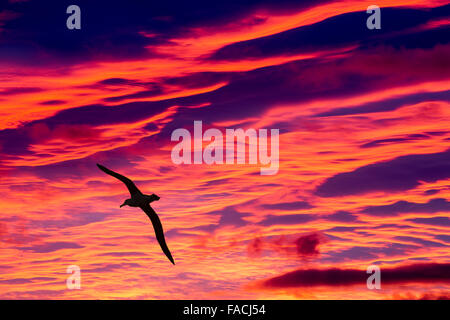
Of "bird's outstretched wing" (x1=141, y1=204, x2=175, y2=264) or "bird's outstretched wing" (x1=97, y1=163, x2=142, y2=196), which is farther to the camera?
"bird's outstretched wing" (x1=141, y1=204, x2=175, y2=264)

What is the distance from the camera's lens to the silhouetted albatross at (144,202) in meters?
29.0

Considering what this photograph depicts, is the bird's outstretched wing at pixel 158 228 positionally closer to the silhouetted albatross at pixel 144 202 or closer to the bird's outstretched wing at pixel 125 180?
the silhouetted albatross at pixel 144 202

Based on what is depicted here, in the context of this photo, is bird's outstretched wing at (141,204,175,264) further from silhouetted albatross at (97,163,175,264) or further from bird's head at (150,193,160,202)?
bird's head at (150,193,160,202)

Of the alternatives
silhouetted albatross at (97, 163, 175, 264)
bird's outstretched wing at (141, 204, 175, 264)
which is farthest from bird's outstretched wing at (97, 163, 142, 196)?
bird's outstretched wing at (141, 204, 175, 264)

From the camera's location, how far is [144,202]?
102ft

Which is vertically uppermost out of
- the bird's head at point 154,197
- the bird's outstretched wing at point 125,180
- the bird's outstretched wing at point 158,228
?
the bird's outstretched wing at point 125,180

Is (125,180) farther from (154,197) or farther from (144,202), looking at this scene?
(144,202)

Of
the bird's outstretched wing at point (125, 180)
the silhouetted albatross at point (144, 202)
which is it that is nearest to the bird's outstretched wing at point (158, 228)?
the silhouetted albatross at point (144, 202)

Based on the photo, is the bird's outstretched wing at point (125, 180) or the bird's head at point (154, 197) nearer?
the bird's outstretched wing at point (125, 180)

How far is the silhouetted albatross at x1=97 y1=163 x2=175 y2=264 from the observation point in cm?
2905
